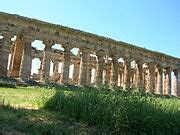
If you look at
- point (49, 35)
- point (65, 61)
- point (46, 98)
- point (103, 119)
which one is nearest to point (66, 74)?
point (65, 61)

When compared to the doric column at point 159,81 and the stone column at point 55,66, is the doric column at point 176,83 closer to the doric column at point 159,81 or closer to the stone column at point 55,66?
the doric column at point 159,81

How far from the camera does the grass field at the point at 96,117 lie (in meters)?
8.54

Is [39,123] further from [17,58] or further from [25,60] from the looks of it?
[17,58]

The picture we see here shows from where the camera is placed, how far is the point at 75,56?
44562mm

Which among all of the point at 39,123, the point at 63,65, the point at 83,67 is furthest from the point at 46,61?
the point at 39,123

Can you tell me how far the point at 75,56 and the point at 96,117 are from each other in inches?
1395

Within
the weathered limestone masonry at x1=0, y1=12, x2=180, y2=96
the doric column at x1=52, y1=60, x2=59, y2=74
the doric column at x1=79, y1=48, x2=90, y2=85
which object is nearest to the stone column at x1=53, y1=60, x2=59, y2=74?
the doric column at x1=52, y1=60, x2=59, y2=74

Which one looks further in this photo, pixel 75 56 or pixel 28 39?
pixel 75 56

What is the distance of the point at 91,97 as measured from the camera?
1044 cm

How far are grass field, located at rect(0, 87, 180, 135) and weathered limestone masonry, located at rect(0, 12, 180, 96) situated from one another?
14.8m

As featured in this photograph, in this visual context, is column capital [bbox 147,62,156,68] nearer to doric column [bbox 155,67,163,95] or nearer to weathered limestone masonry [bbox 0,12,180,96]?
weathered limestone masonry [bbox 0,12,180,96]

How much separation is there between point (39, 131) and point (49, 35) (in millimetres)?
26148

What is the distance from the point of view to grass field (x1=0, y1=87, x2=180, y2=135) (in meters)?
8.54

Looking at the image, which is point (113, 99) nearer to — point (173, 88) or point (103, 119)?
point (103, 119)
